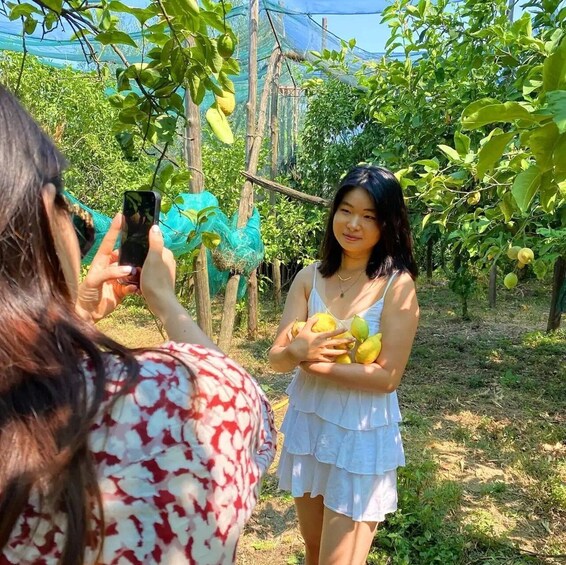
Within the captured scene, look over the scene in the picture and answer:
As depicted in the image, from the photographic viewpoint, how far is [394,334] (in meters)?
1.43

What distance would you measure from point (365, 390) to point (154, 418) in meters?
0.98

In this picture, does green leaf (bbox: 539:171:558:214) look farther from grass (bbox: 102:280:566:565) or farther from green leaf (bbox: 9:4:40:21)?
grass (bbox: 102:280:566:565)

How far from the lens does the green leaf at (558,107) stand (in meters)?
0.73

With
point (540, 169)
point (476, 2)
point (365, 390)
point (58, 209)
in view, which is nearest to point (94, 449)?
point (58, 209)

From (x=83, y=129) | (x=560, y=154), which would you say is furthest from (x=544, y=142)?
(x=83, y=129)

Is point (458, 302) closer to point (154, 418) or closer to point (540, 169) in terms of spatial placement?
point (540, 169)

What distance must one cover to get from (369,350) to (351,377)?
0.26 ft

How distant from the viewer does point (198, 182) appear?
2.48 meters

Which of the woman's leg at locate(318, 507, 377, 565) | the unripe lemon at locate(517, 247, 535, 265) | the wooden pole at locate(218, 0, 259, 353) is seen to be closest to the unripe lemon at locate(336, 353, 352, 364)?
the woman's leg at locate(318, 507, 377, 565)

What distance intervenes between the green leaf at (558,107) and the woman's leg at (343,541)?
1.06 m

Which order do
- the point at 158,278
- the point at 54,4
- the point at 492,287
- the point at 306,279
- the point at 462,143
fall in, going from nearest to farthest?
1. the point at 158,278
2. the point at 54,4
3. the point at 306,279
4. the point at 462,143
5. the point at 492,287

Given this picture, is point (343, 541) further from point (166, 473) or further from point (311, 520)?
point (166, 473)

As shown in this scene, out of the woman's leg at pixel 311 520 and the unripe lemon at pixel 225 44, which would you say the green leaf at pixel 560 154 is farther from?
the woman's leg at pixel 311 520

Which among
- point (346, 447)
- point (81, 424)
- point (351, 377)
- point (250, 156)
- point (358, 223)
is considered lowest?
point (346, 447)
